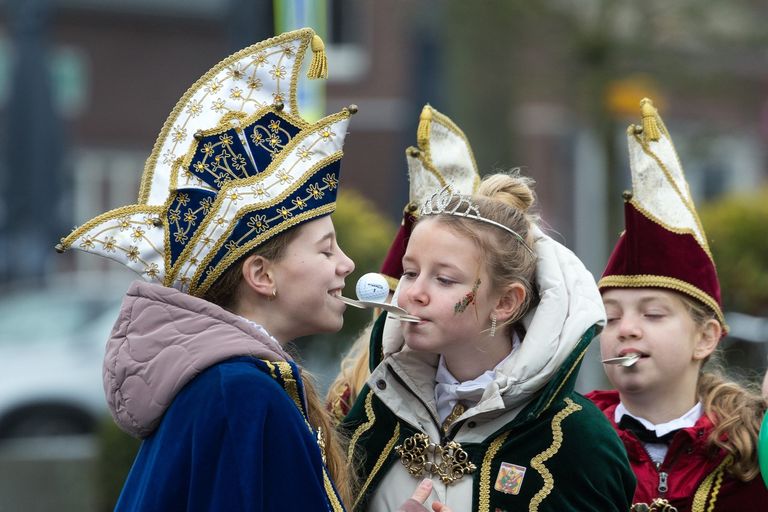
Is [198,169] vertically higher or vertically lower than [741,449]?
higher

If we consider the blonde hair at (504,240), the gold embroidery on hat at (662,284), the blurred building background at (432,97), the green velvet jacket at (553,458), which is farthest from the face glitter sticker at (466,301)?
the blurred building background at (432,97)

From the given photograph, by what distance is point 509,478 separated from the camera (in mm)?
3518

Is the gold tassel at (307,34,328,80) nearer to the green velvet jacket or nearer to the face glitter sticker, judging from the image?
the face glitter sticker

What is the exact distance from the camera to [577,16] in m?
11.5

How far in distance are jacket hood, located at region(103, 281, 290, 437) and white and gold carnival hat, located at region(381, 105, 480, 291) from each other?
0.95 m

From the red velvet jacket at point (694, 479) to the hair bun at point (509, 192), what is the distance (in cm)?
80

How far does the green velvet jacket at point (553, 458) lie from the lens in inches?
137

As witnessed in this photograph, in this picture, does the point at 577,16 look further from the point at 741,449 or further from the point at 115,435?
the point at 741,449

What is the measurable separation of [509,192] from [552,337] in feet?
1.67

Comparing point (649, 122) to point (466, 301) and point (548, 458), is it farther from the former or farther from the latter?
point (548, 458)

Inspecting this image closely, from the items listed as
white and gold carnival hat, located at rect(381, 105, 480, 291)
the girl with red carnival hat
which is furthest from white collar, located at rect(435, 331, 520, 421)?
white and gold carnival hat, located at rect(381, 105, 480, 291)

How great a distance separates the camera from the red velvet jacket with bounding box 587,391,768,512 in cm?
386

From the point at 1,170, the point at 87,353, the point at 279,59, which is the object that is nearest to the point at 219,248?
the point at 279,59

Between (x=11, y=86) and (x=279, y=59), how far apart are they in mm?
15969
